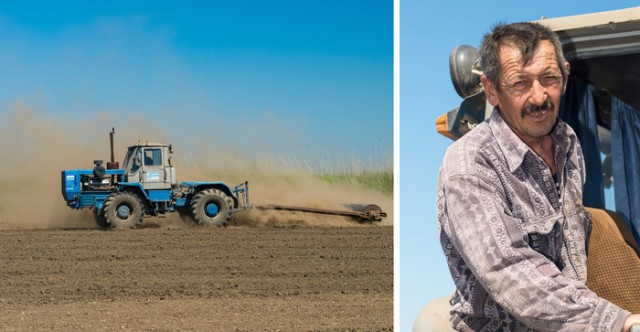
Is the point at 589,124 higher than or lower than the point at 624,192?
higher

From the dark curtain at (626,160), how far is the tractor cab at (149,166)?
1536 cm

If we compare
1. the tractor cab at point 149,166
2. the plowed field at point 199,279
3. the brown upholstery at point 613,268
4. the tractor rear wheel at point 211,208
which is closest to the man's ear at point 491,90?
the brown upholstery at point 613,268

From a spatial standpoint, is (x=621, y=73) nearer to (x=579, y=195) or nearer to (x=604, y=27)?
(x=604, y=27)

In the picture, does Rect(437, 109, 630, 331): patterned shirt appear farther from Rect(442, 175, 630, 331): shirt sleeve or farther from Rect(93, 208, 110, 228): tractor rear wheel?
Rect(93, 208, 110, 228): tractor rear wheel

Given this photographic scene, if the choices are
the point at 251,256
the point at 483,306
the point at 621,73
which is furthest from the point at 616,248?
the point at 251,256

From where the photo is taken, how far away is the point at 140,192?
17672 millimetres

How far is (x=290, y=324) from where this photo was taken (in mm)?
9852

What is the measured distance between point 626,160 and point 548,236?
102cm

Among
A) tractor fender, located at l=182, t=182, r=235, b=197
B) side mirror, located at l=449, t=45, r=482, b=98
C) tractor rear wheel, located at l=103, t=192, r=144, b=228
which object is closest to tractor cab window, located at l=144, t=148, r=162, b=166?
tractor rear wheel, located at l=103, t=192, r=144, b=228

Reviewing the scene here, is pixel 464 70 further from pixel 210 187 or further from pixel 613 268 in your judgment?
pixel 210 187

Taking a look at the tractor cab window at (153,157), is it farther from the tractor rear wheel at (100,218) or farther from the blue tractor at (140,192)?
the tractor rear wheel at (100,218)

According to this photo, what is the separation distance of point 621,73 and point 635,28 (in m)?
0.20

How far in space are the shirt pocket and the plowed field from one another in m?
8.27

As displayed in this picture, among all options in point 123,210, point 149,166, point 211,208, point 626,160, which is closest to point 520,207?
point 626,160
